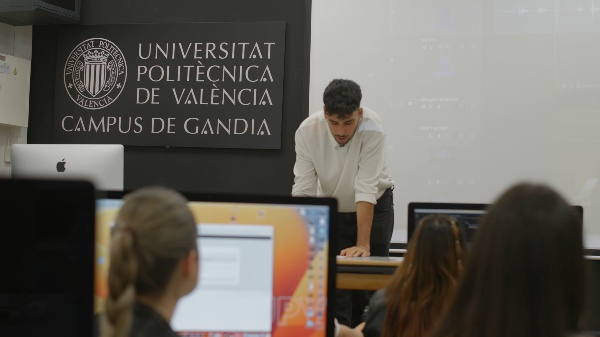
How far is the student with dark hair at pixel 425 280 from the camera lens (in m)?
1.82

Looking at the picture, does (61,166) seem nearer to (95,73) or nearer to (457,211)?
(457,211)

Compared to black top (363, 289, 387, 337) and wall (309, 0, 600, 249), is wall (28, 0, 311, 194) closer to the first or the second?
wall (309, 0, 600, 249)

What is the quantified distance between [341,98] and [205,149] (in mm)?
2015

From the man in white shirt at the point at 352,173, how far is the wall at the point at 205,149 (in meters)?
1.16

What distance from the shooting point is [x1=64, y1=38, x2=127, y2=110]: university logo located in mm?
5449

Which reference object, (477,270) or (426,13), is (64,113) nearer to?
(426,13)

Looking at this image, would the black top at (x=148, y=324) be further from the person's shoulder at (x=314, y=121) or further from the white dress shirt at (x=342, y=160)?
the person's shoulder at (x=314, y=121)

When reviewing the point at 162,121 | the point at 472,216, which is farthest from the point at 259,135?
the point at 472,216

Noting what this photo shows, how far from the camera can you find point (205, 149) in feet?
17.4

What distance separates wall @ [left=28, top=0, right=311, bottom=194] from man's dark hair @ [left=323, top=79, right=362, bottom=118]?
60.0 inches

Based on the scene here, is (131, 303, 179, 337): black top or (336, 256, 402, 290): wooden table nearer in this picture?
(131, 303, 179, 337): black top

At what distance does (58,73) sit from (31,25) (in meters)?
0.45

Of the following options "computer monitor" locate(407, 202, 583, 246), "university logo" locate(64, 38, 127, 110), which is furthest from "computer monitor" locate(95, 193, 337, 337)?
"university logo" locate(64, 38, 127, 110)

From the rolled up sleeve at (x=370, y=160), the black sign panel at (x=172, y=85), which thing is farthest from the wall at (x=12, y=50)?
the rolled up sleeve at (x=370, y=160)
